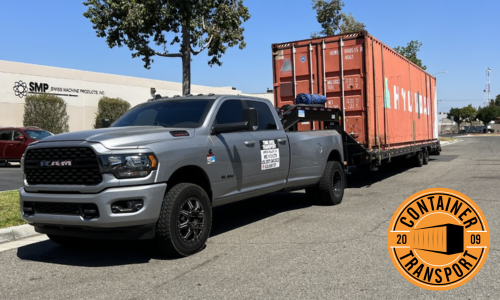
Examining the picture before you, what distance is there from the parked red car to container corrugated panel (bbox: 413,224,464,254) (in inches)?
720

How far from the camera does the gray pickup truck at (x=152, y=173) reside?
4793 mm

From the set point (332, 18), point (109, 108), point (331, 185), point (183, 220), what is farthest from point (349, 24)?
point (183, 220)

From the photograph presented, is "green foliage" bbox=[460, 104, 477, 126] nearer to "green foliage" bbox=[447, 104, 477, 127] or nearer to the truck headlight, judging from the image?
"green foliage" bbox=[447, 104, 477, 127]

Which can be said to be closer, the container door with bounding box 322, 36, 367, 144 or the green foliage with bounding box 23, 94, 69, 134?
the container door with bounding box 322, 36, 367, 144

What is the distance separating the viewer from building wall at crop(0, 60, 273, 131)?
28.4m

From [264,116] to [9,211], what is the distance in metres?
4.60

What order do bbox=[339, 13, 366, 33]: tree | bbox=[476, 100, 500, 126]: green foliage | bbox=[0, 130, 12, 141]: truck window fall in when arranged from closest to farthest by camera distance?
bbox=[0, 130, 12, 141]: truck window < bbox=[339, 13, 366, 33]: tree < bbox=[476, 100, 500, 126]: green foliage

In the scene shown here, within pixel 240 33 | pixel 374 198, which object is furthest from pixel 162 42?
pixel 374 198

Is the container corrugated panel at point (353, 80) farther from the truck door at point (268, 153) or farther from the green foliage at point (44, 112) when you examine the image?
the green foliage at point (44, 112)

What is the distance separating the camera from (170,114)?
6.27 m

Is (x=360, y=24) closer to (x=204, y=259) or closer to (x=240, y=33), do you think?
(x=240, y=33)

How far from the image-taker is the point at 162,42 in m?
18.8

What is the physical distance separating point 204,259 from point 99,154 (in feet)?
5.41

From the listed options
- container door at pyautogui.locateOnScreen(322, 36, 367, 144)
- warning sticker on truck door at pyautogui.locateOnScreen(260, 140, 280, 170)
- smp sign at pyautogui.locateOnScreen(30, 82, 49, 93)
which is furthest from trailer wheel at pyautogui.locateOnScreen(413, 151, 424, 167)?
smp sign at pyautogui.locateOnScreen(30, 82, 49, 93)
